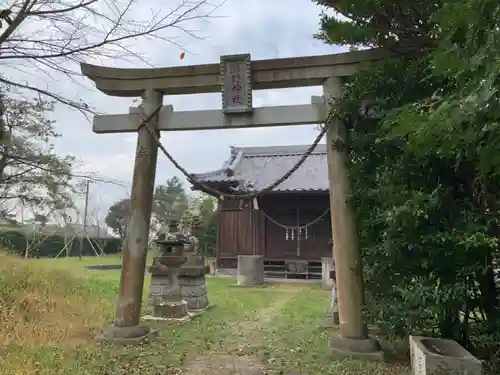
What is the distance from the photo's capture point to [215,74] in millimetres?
5934

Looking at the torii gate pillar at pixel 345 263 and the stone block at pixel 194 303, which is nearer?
the torii gate pillar at pixel 345 263

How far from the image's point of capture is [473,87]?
2.30 m

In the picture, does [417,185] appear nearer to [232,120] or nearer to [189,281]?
[232,120]

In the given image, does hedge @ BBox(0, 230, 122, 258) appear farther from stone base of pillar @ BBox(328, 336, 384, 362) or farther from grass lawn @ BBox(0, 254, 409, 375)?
stone base of pillar @ BBox(328, 336, 384, 362)

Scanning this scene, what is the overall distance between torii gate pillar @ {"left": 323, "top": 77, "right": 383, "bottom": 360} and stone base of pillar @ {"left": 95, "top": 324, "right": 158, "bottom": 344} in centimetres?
250

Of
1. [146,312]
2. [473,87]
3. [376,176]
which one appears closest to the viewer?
[473,87]

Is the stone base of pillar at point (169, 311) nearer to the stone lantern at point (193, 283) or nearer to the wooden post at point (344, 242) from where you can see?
the stone lantern at point (193, 283)

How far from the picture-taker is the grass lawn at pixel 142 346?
467 cm

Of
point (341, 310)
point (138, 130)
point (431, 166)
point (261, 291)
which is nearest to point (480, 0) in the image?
point (431, 166)

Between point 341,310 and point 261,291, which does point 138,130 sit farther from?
point 261,291

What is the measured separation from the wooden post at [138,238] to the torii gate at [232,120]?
0.01 meters

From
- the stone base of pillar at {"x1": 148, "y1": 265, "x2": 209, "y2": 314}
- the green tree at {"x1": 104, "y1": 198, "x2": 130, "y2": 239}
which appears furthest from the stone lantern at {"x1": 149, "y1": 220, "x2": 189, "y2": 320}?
the green tree at {"x1": 104, "y1": 198, "x2": 130, "y2": 239}

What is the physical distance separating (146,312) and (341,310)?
4669 millimetres

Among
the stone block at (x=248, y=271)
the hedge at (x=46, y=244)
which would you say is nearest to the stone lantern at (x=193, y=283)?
the stone block at (x=248, y=271)
